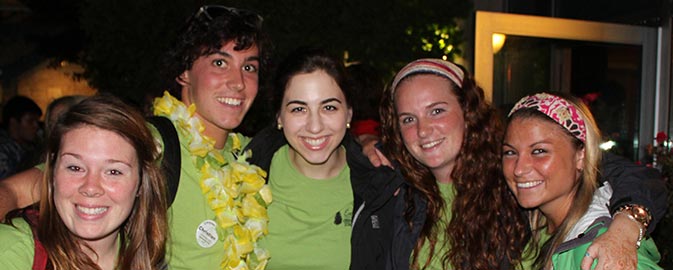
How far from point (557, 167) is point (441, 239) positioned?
0.70m

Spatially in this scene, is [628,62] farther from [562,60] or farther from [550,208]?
[550,208]

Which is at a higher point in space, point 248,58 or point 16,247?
point 248,58

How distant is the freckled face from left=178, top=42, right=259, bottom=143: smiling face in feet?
4.40

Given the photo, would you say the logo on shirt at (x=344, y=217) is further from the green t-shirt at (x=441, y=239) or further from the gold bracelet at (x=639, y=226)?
the gold bracelet at (x=639, y=226)

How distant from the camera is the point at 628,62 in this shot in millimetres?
5797

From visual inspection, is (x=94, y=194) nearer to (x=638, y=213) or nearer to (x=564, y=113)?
(x=564, y=113)

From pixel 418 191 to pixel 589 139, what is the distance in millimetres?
905

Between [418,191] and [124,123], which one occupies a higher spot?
[124,123]

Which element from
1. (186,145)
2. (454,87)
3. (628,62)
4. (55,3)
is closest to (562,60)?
(628,62)

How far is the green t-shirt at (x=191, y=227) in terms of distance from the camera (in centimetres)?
260

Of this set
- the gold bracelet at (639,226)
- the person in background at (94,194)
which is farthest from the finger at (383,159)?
the person in background at (94,194)

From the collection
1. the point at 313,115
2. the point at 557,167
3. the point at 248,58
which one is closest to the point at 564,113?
the point at 557,167

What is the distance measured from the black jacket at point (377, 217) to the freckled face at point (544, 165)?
60cm

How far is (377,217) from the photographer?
3072 millimetres
